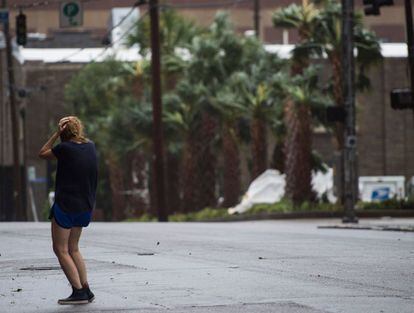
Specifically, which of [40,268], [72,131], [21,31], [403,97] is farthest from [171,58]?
[72,131]

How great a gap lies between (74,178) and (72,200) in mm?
217

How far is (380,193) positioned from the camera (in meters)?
54.1

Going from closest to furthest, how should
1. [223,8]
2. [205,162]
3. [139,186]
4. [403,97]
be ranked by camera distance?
[403,97]
[205,162]
[139,186]
[223,8]

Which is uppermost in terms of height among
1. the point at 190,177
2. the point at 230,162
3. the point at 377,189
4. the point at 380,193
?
the point at 230,162

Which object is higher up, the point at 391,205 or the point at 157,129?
the point at 157,129

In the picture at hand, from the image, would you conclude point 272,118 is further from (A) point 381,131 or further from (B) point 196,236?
(B) point 196,236

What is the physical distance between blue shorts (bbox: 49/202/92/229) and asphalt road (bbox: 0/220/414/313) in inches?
30.8

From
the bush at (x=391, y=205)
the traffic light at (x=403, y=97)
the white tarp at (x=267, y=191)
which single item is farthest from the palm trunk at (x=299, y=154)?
the traffic light at (x=403, y=97)

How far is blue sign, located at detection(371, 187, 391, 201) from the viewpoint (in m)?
53.7

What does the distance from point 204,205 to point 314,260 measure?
109ft

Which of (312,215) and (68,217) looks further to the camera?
(312,215)

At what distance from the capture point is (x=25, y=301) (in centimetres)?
1261

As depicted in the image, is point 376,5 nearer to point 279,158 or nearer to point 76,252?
point 279,158

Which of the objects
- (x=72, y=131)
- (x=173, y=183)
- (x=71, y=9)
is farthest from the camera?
(x=173, y=183)
